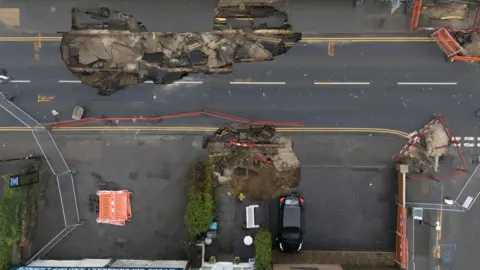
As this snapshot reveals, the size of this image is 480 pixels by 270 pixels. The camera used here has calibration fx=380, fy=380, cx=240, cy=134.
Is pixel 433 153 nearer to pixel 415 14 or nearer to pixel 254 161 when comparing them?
pixel 415 14

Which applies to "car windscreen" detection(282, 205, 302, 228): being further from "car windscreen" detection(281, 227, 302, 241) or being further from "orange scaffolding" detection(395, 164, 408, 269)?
"orange scaffolding" detection(395, 164, 408, 269)

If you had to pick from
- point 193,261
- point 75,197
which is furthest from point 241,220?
point 75,197

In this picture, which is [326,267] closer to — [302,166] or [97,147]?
[302,166]

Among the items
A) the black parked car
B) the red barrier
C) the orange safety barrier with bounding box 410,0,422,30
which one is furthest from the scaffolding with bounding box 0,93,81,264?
the orange safety barrier with bounding box 410,0,422,30

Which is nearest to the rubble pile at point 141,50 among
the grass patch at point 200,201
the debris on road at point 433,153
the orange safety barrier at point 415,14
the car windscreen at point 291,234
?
the grass patch at point 200,201

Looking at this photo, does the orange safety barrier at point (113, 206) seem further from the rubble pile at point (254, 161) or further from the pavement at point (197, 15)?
the pavement at point (197, 15)

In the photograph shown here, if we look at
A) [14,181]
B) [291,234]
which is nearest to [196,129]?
[291,234]
